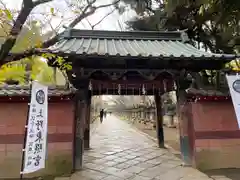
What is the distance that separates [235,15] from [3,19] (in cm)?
959

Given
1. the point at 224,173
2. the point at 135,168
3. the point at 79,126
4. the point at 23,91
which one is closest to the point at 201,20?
the point at 224,173

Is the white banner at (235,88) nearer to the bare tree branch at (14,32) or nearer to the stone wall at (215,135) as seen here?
the stone wall at (215,135)

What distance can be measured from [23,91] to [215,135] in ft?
19.4

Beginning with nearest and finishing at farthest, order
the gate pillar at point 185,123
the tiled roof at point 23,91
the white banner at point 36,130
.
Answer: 1. the white banner at point 36,130
2. the tiled roof at point 23,91
3. the gate pillar at point 185,123

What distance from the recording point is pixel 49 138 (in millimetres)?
5949

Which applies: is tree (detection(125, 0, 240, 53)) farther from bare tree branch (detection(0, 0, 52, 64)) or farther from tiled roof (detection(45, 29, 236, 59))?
bare tree branch (detection(0, 0, 52, 64))

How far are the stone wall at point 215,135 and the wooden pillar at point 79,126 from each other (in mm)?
3440

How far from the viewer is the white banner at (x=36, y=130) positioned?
14.7ft

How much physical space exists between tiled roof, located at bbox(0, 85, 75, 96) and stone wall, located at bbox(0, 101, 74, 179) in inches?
12.6

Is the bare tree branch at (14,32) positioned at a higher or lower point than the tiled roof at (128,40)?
lower

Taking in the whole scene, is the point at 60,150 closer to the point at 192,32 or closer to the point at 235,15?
the point at 235,15

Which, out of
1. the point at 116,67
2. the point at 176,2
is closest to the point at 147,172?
the point at 116,67

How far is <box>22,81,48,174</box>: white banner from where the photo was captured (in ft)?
14.7

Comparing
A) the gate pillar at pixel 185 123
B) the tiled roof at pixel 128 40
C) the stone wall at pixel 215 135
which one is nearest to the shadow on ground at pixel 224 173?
the stone wall at pixel 215 135
